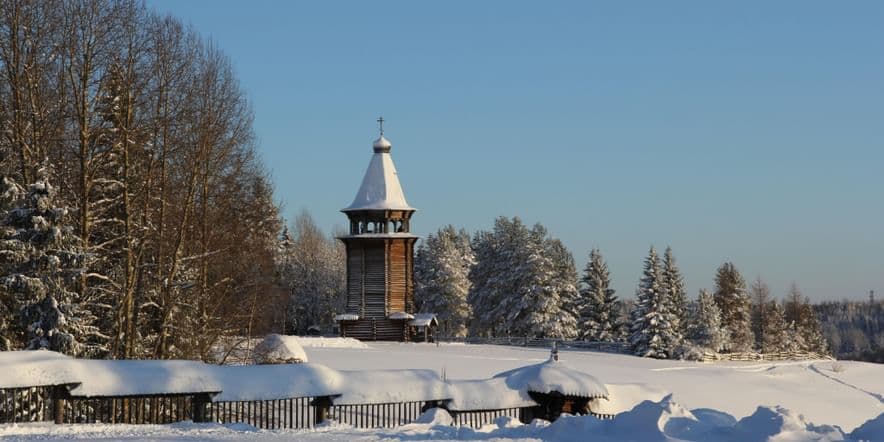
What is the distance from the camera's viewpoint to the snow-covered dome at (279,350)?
1406 inches

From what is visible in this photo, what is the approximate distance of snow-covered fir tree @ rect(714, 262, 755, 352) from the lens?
74.8 metres

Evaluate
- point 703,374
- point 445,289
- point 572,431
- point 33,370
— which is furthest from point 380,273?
point 572,431

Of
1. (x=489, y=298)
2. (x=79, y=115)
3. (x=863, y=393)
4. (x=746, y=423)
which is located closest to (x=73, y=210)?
(x=79, y=115)

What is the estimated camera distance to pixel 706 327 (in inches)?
2544

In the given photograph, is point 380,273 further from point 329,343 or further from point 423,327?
point 329,343

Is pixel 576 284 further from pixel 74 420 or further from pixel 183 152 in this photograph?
pixel 74 420

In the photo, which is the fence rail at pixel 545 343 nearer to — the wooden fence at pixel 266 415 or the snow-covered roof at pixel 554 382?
the wooden fence at pixel 266 415

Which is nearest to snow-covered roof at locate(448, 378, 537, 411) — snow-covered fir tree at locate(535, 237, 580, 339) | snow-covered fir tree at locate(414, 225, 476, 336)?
snow-covered fir tree at locate(535, 237, 580, 339)

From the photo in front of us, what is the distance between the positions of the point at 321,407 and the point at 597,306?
52.4 metres

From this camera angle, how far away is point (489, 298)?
73312 millimetres

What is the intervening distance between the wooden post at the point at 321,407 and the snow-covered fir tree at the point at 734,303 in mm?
59423

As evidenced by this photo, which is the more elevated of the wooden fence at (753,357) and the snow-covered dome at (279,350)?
the snow-covered dome at (279,350)

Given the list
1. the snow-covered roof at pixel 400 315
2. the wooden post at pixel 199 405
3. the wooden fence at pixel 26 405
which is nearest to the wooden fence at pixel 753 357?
the snow-covered roof at pixel 400 315

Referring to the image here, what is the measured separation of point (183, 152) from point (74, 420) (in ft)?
37.1
